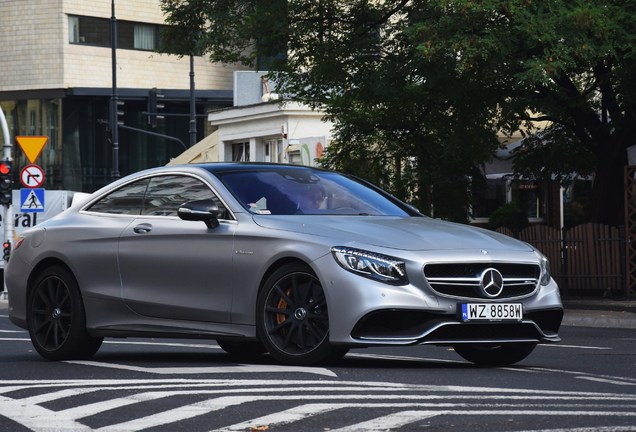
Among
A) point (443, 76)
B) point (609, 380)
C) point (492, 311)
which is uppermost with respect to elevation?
point (443, 76)

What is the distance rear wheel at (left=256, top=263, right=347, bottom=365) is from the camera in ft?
34.9

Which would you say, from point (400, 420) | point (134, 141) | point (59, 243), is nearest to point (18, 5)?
point (134, 141)

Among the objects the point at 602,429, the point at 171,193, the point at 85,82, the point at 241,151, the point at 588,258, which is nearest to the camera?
the point at 602,429

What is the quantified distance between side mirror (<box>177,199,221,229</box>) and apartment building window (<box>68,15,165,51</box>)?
6332 centimetres

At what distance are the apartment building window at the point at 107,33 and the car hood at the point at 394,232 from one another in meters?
63.7

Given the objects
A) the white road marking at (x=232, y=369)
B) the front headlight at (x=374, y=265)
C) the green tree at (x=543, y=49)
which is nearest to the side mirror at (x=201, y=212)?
the white road marking at (x=232, y=369)

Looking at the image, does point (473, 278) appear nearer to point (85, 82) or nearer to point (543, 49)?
point (543, 49)

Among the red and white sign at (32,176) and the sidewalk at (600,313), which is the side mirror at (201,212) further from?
the red and white sign at (32,176)

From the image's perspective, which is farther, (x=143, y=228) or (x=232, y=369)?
(x=143, y=228)

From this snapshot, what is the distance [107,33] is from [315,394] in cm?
6990

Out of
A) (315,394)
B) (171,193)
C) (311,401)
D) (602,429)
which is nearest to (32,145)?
(171,193)

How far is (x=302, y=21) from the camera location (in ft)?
88.9

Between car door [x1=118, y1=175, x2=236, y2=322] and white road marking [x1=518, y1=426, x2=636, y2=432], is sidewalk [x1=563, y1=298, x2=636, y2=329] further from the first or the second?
white road marking [x1=518, y1=426, x2=636, y2=432]

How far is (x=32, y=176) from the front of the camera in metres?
36.0
